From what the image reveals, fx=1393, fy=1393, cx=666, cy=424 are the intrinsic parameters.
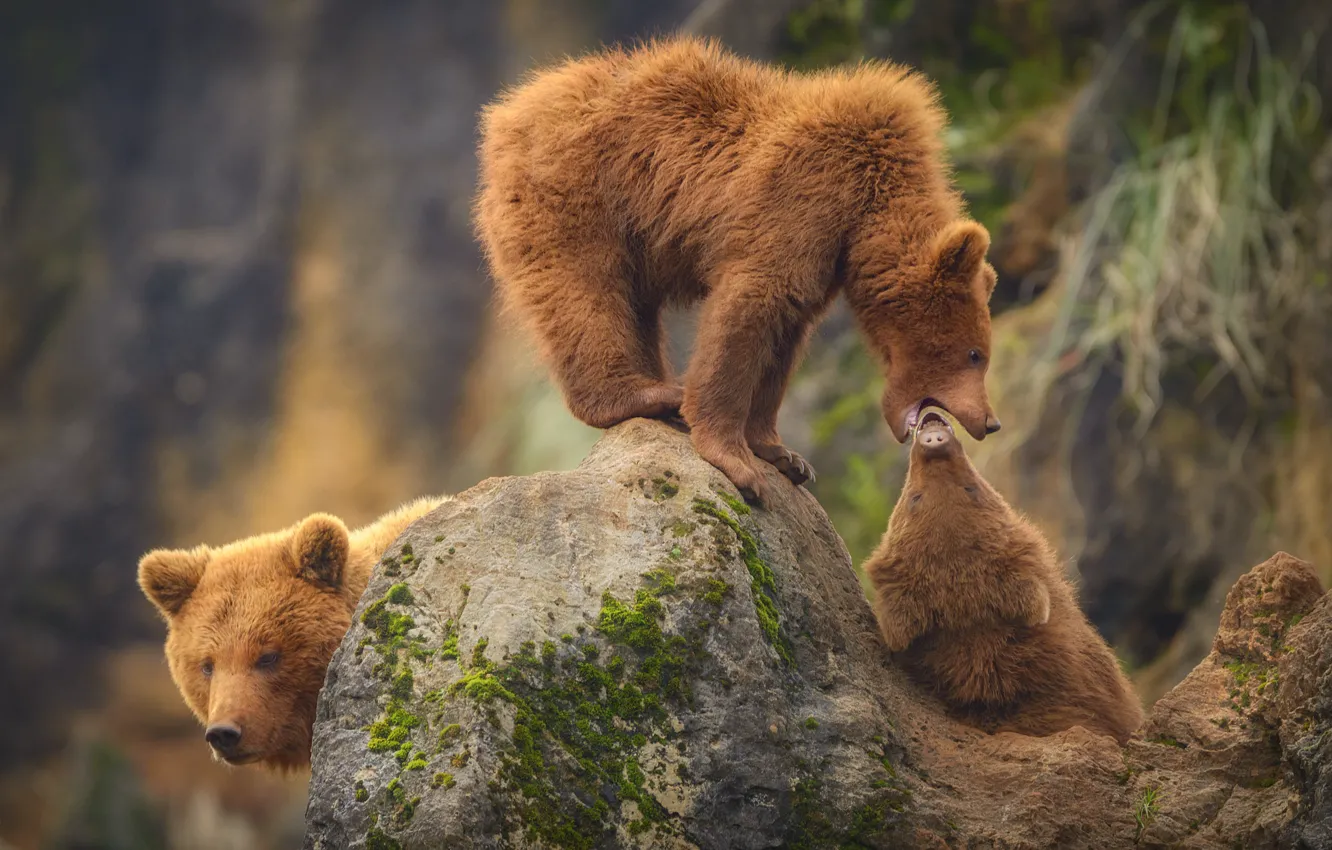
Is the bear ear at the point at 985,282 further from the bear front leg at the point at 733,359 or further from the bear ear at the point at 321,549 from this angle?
the bear ear at the point at 321,549

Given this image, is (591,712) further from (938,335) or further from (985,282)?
(985,282)

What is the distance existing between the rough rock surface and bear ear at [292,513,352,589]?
4.00 feet

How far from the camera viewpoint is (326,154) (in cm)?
1681

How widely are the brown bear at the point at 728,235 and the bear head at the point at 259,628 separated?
1214 mm

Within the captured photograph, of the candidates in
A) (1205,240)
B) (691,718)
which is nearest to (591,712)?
(691,718)

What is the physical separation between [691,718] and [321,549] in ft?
6.61

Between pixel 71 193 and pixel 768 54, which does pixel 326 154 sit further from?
pixel 768 54

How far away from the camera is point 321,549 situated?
5.29m

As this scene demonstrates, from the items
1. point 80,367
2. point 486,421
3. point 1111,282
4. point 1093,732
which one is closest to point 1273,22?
point 1111,282

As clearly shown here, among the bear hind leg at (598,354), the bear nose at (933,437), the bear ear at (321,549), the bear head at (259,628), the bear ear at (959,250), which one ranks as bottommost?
the bear head at (259,628)

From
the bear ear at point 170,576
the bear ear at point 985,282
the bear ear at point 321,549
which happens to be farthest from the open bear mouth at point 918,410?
the bear ear at point 170,576

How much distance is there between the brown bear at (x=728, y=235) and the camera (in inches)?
188

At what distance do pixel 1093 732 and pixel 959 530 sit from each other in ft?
2.54

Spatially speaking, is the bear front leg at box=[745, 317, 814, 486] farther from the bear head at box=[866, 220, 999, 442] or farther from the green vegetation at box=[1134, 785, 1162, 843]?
the green vegetation at box=[1134, 785, 1162, 843]
